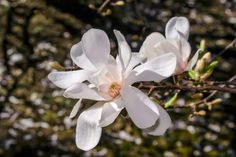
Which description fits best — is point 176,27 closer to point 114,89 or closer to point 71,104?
point 114,89

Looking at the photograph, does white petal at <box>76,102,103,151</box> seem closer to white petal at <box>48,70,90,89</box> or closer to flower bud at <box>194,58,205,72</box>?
white petal at <box>48,70,90,89</box>

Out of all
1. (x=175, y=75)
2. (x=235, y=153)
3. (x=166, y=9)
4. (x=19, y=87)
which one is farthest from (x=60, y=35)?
(x=175, y=75)

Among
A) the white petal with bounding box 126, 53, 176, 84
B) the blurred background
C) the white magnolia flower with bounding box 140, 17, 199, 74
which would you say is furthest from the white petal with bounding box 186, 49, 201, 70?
the blurred background

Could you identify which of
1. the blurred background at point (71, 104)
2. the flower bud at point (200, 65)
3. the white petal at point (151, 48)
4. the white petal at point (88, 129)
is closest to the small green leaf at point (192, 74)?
the flower bud at point (200, 65)

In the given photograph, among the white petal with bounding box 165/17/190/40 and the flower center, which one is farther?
the white petal with bounding box 165/17/190/40

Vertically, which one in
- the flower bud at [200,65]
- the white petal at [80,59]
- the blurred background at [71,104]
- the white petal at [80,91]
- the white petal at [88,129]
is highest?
the white petal at [80,59]

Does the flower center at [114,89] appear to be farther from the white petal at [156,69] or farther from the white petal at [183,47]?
the white petal at [183,47]
